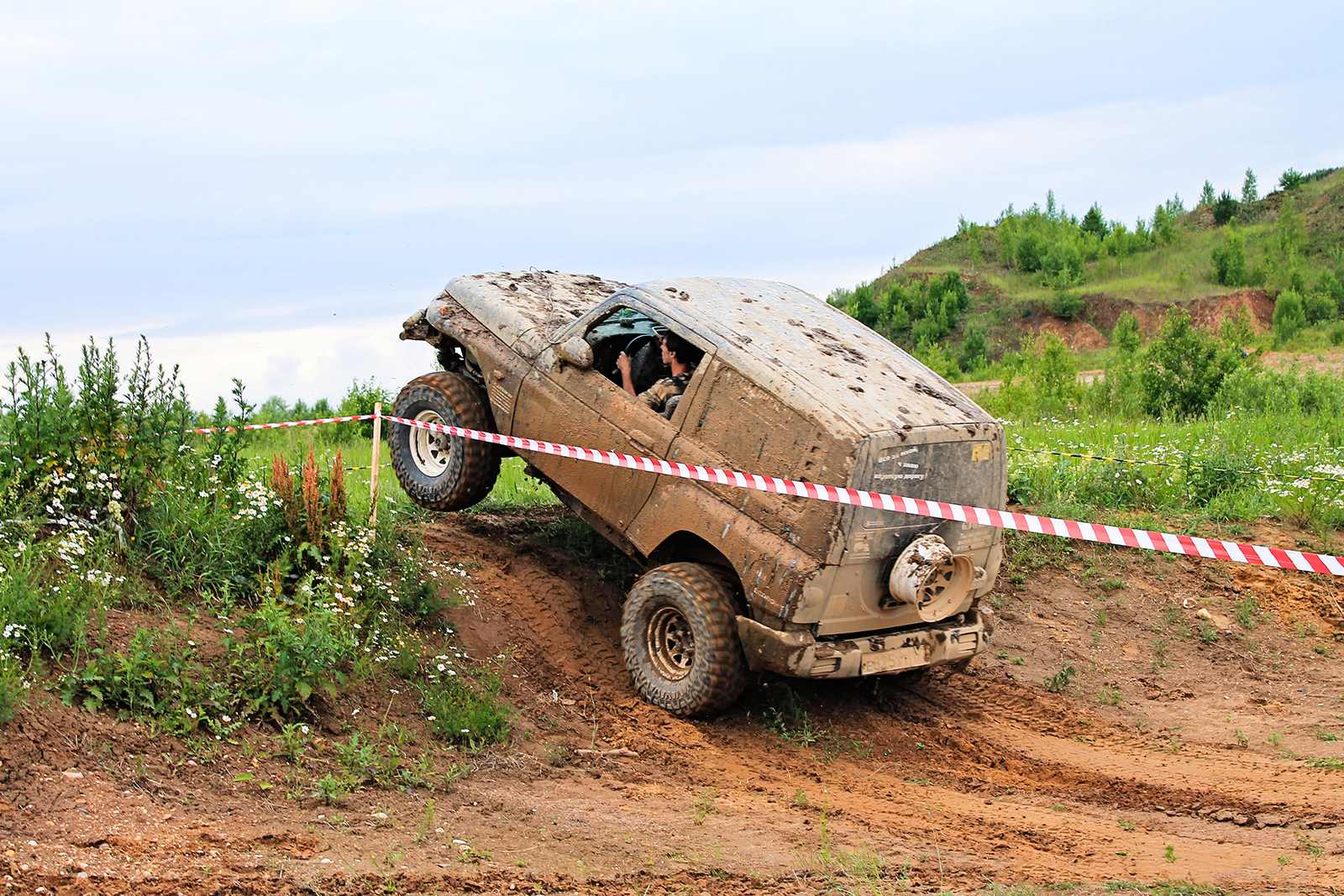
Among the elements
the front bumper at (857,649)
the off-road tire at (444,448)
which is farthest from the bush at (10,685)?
the front bumper at (857,649)

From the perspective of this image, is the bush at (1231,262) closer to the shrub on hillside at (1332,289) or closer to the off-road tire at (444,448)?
the shrub on hillside at (1332,289)

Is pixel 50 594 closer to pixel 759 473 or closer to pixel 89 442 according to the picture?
pixel 89 442

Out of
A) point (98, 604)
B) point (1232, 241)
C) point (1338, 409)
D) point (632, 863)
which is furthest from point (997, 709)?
point (1232, 241)

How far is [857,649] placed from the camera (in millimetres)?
6254

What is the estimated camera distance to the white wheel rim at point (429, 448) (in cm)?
826

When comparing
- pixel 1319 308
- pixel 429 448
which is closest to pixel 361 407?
pixel 429 448

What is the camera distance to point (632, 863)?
460cm

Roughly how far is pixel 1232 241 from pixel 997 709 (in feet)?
110

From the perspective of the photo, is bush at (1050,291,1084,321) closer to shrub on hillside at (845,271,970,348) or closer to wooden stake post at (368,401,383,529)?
shrub on hillside at (845,271,970,348)

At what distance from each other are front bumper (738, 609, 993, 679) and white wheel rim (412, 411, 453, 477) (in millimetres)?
3069

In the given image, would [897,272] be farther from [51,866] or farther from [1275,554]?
[51,866]

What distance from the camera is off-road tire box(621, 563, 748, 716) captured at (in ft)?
20.6

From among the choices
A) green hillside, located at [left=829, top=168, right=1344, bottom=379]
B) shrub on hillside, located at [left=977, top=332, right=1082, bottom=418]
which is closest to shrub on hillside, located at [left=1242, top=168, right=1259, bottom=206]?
green hillside, located at [left=829, top=168, right=1344, bottom=379]

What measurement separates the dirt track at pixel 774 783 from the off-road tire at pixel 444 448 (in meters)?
0.55
